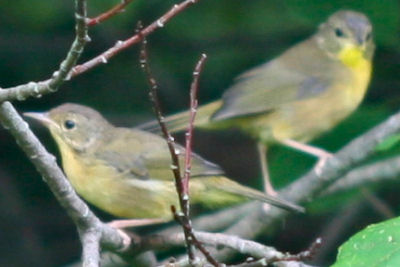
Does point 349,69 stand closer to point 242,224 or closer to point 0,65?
point 242,224

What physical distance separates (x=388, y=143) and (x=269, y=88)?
57.6 inches

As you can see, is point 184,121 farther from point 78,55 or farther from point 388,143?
point 78,55

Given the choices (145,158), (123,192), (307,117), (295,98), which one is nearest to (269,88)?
(295,98)

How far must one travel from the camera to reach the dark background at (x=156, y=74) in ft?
21.0

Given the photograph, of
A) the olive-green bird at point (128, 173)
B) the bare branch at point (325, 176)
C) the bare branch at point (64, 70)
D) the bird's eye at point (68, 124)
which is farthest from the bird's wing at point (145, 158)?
the bare branch at point (64, 70)

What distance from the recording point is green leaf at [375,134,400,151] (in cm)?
459

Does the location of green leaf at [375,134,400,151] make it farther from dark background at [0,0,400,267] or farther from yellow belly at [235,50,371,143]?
dark background at [0,0,400,267]

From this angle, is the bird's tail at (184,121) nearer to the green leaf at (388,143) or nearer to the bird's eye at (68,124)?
the bird's eye at (68,124)

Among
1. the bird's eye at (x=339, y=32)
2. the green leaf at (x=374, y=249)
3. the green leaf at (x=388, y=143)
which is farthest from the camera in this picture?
the bird's eye at (x=339, y=32)

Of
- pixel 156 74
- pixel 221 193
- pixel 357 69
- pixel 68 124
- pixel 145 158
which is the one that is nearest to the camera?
pixel 221 193

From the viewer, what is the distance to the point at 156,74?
673cm

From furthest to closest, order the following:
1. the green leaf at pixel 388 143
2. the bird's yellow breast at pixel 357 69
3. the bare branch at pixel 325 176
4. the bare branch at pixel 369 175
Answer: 1. the bird's yellow breast at pixel 357 69
2. the bare branch at pixel 369 175
3. the bare branch at pixel 325 176
4. the green leaf at pixel 388 143

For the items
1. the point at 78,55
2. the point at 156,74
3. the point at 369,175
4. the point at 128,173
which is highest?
the point at 156,74

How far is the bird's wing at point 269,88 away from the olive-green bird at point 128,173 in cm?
83
